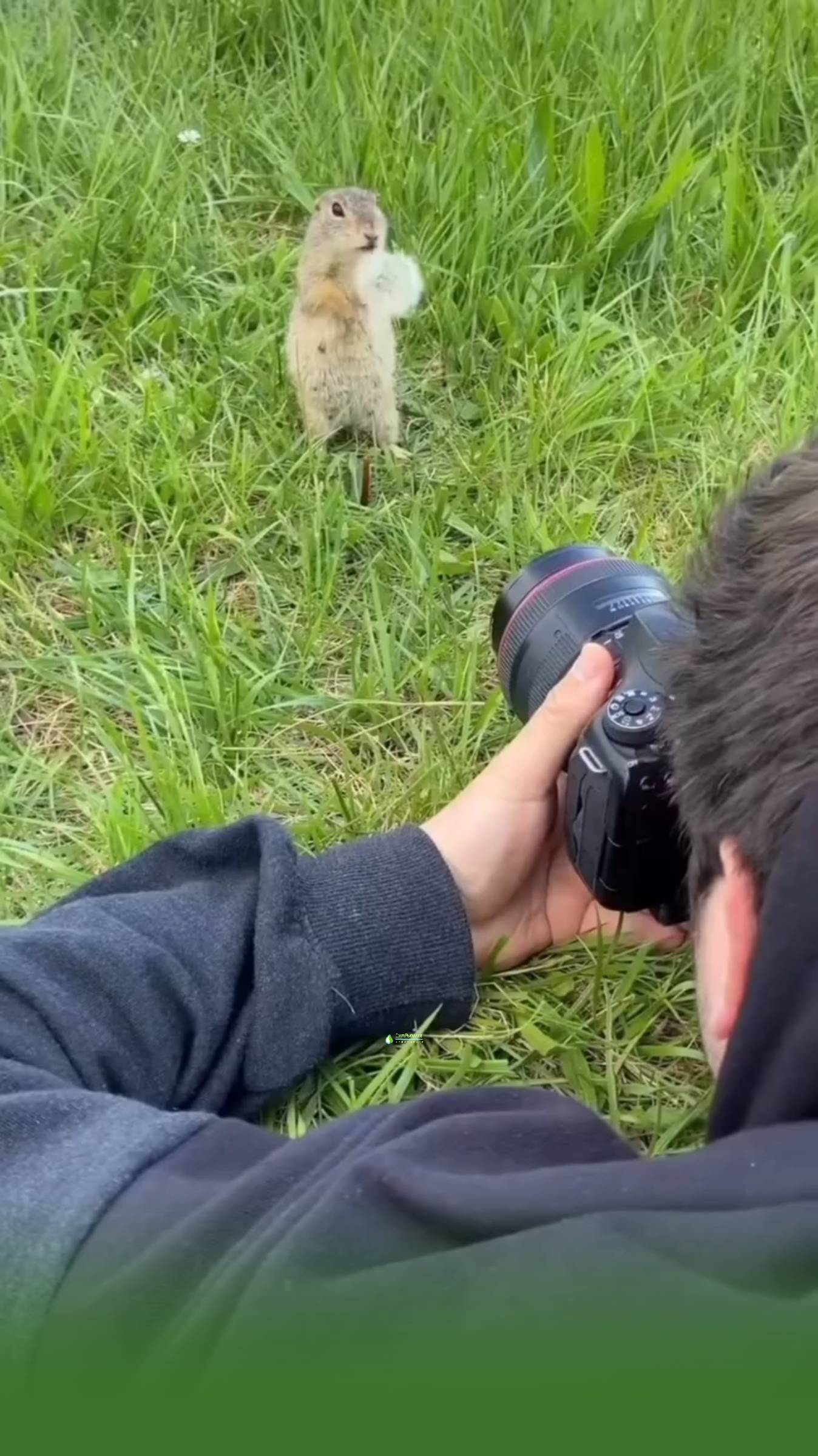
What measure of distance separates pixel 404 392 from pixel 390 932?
108 centimetres

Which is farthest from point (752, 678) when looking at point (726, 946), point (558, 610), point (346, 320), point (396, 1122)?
point (346, 320)

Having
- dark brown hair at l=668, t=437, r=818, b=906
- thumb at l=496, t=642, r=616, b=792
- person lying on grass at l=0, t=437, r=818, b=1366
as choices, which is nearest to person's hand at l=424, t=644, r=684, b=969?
thumb at l=496, t=642, r=616, b=792

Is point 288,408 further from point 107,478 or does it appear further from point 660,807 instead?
point 660,807

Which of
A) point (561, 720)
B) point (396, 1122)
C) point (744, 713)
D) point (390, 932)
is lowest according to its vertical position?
point (390, 932)

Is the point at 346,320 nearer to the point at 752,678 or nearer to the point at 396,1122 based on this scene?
the point at 752,678

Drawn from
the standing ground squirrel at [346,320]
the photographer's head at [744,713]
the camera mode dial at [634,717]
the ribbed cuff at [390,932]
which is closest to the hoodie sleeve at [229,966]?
the ribbed cuff at [390,932]

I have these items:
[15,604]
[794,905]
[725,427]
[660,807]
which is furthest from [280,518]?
[794,905]

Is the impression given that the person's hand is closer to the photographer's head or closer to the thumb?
the thumb

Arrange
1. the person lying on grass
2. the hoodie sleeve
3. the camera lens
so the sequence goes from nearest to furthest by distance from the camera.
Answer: the person lying on grass
the hoodie sleeve
the camera lens

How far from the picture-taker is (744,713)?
698 mm

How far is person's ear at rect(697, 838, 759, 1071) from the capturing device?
0.66m

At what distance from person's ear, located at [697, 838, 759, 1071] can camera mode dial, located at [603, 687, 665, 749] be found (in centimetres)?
24

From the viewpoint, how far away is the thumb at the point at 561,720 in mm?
1145

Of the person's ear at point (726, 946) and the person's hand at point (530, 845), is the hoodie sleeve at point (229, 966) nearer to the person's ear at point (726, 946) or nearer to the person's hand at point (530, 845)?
the person's hand at point (530, 845)
